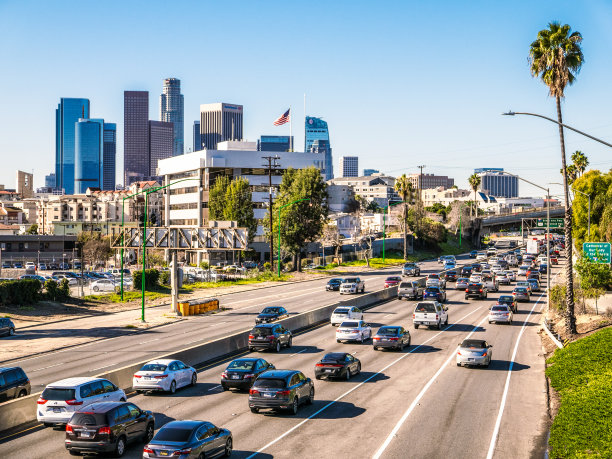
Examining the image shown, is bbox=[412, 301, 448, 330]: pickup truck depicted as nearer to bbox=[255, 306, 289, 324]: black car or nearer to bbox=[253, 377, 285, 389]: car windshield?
bbox=[255, 306, 289, 324]: black car

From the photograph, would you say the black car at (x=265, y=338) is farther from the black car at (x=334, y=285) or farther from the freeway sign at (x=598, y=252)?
the black car at (x=334, y=285)

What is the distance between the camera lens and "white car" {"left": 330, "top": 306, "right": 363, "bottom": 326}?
A: 51.2 metres

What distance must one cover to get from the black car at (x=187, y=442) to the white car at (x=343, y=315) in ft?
104

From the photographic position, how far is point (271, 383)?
25.8m

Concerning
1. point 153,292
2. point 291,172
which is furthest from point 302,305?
point 291,172

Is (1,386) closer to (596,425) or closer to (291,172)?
(596,425)

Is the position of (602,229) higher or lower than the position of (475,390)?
higher

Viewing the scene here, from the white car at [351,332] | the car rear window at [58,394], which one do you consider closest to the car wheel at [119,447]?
the car rear window at [58,394]

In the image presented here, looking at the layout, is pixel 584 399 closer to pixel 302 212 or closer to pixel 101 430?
pixel 101 430

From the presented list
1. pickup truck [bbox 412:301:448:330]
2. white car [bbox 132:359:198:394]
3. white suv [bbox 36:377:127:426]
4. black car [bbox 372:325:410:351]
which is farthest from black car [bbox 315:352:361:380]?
pickup truck [bbox 412:301:448:330]

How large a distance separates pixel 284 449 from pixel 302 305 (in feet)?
138

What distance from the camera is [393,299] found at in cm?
7081

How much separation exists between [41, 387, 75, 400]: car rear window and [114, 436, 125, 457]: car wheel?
377cm

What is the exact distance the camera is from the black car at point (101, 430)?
19.8 m
